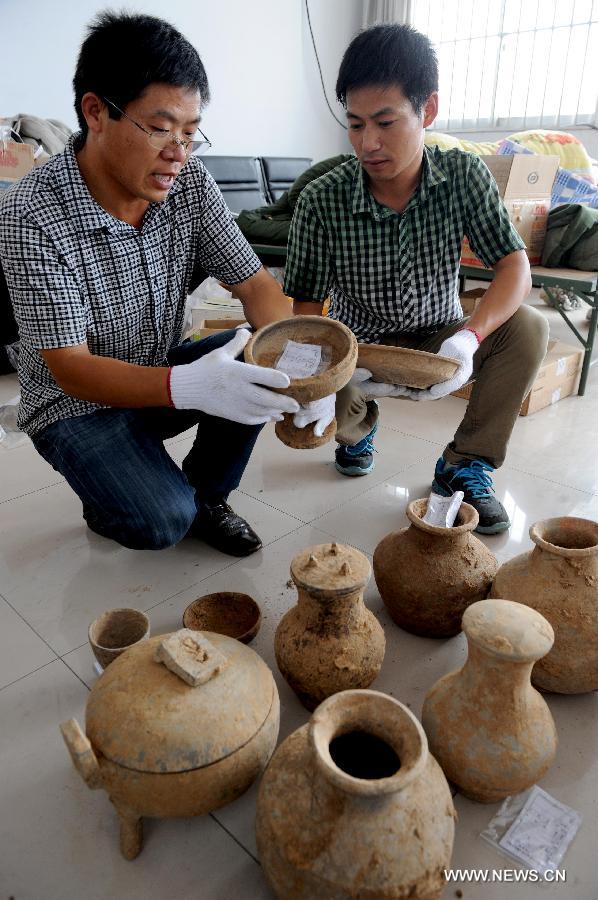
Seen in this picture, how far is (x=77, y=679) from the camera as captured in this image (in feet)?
4.04

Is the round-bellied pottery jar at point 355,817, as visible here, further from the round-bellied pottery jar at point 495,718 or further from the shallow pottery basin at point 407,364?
the shallow pottery basin at point 407,364

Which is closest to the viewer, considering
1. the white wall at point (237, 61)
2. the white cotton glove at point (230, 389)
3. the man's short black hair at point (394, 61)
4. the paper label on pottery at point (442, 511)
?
the white cotton glove at point (230, 389)

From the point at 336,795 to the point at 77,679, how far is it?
721mm

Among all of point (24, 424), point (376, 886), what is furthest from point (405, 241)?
point (376, 886)

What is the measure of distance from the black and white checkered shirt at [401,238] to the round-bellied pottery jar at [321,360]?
1.73ft

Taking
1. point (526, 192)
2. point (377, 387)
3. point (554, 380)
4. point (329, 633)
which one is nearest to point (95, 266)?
point (377, 387)

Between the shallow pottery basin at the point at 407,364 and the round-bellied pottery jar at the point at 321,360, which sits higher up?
the round-bellied pottery jar at the point at 321,360

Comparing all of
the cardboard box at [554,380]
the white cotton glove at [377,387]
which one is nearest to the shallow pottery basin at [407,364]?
the white cotton glove at [377,387]

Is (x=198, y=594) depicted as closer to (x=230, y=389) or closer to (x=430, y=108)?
(x=230, y=389)

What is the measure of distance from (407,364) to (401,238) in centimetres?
50

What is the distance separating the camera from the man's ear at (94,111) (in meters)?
1.17

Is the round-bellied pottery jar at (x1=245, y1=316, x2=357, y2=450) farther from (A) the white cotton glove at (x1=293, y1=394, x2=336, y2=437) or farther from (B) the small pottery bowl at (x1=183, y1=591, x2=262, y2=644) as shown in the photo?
(B) the small pottery bowl at (x1=183, y1=591, x2=262, y2=644)

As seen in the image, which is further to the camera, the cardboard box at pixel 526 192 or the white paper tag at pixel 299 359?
the cardboard box at pixel 526 192

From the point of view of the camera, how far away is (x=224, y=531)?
1624 mm
